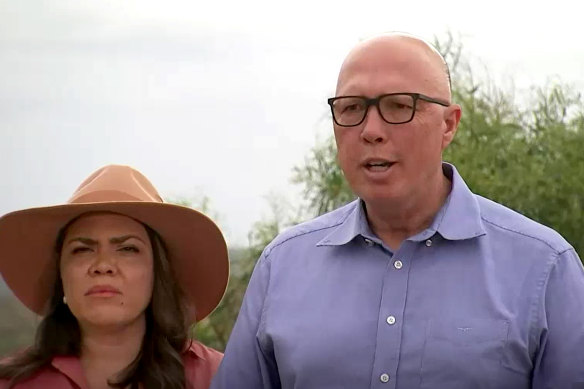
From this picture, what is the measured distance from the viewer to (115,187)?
3324mm

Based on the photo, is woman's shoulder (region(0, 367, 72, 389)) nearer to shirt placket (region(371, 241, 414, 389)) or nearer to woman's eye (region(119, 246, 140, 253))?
woman's eye (region(119, 246, 140, 253))

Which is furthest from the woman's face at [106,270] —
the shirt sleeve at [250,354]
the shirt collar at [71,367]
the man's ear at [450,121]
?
the man's ear at [450,121]

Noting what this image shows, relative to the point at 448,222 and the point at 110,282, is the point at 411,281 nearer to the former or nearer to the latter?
the point at 448,222

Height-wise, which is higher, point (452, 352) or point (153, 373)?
point (452, 352)

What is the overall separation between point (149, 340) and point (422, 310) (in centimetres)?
93

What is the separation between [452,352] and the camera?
272 cm

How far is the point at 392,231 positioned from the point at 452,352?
1.35 feet

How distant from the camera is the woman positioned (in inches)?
124

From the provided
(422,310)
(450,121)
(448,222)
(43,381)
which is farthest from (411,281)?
(43,381)

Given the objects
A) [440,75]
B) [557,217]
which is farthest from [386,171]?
[557,217]

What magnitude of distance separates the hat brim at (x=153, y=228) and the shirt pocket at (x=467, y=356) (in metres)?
0.95

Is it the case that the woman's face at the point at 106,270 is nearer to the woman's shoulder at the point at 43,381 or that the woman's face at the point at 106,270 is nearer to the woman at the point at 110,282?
the woman at the point at 110,282

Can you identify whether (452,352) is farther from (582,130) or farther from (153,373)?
(582,130)

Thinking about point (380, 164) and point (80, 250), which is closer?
point (380, 164)
